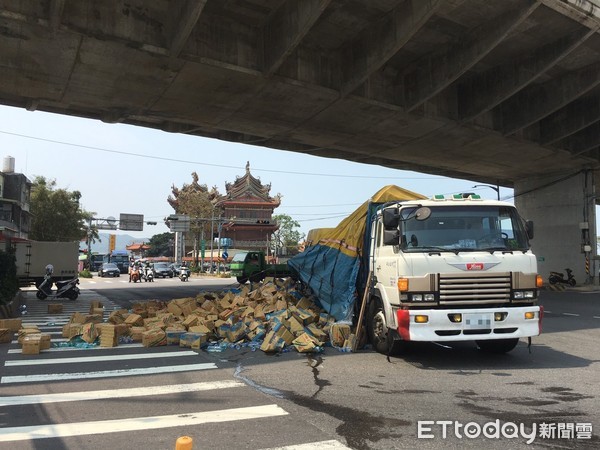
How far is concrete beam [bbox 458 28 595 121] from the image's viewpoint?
45.4 ft

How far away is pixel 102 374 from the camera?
710 centimetres

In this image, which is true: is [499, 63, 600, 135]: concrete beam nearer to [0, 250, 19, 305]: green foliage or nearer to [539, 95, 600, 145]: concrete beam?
[539, 95, 600, 145]: concrete beam

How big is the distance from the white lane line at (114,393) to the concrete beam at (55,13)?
7979 mm

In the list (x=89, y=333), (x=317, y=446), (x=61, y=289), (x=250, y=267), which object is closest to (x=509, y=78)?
(x=89, y=333)

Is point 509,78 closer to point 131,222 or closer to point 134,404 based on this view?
point 134,404

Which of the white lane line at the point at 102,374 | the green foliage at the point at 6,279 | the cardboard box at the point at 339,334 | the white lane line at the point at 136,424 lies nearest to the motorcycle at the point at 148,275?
the green foliage at the point at 6,279

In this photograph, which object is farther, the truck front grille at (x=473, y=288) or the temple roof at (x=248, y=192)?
the temple roof at (x=248, y=192)

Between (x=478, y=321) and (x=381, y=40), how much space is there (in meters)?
8.80

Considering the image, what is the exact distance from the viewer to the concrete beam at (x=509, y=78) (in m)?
13.8

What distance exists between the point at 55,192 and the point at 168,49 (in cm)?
4398

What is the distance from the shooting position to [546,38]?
1399 centimetres

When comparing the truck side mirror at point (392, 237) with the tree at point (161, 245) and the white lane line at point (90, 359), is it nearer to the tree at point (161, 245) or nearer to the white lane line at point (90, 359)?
the white lane line at point (90, 359)

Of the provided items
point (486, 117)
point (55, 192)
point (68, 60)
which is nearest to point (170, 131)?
point (68, 60)

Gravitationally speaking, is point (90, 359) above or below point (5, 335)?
below
